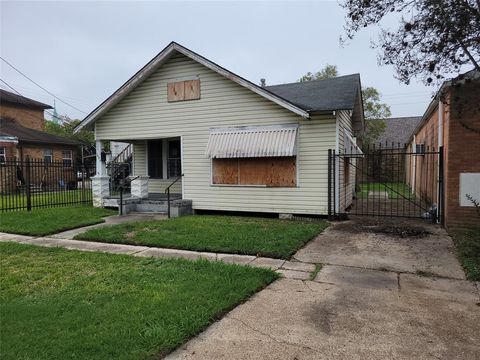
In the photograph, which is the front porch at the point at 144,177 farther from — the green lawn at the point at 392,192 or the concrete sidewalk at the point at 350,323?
the concrete sidewalk at the point at 350,323

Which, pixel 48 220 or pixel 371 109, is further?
pixel 371 109

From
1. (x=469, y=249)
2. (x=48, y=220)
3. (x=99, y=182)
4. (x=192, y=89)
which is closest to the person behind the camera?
(x=469, y=249)

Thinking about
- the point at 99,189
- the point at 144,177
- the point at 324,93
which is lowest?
the point at 99,189

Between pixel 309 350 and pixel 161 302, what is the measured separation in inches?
70.4

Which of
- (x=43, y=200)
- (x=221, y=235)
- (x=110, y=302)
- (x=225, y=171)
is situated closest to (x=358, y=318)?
(x=110, y=302)

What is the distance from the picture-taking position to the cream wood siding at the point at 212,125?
1045 centimetres

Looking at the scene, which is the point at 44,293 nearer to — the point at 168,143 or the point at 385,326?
the point at 385,326

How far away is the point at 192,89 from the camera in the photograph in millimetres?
11836

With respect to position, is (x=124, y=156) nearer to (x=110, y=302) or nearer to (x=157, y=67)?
(x=157, y=67)

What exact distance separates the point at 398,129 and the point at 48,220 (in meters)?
33.0

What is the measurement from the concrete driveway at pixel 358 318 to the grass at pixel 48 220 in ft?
22.1

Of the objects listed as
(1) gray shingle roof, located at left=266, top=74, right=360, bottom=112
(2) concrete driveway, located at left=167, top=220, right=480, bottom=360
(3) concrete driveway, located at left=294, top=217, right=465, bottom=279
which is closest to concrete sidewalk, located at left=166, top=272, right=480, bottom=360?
(2) concrete driveway, located at left=167, top=220, right=480, bottom=360

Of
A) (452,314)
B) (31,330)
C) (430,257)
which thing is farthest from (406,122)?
(31,330)

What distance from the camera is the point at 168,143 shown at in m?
14.5
